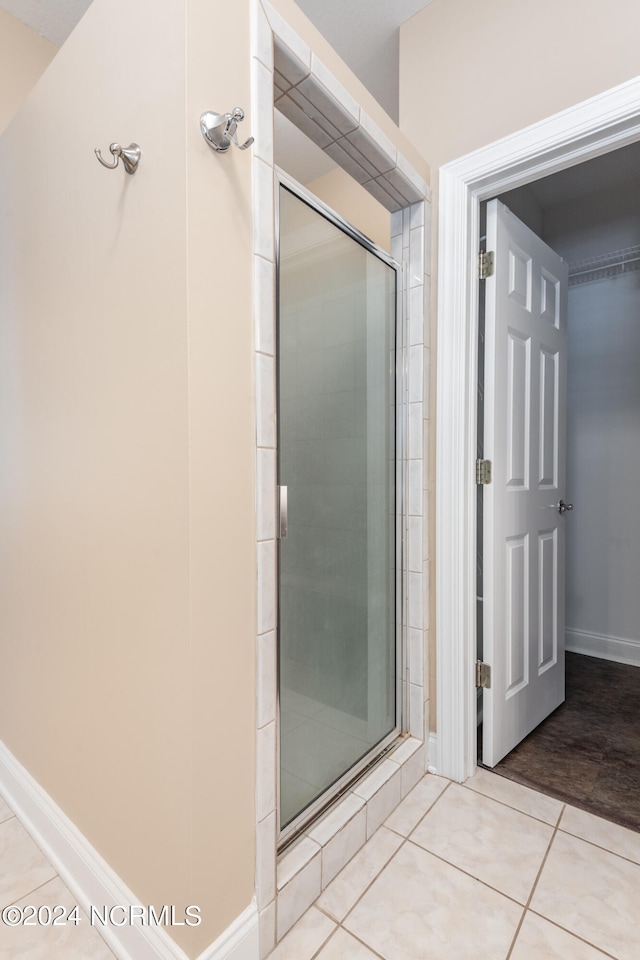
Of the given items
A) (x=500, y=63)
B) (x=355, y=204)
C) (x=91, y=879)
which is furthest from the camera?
(x=355, y=204)

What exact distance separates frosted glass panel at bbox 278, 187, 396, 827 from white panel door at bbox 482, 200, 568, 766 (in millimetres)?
372

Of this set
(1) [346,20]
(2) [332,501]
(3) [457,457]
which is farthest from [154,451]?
(1) [346,20]

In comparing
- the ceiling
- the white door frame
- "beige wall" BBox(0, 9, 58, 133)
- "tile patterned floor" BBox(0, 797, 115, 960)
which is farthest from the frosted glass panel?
"beige wall" BBox(0, 9, 58, 133)

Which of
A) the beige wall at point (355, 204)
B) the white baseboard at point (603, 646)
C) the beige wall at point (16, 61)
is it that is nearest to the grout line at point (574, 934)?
the white baseboard at point (603, 646)

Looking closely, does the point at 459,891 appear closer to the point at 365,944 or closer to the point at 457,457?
the point at 365,944

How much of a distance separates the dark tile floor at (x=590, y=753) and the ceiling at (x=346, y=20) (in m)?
2.80

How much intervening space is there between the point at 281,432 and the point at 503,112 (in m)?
1.30

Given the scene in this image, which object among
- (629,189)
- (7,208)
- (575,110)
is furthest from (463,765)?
(629,189)

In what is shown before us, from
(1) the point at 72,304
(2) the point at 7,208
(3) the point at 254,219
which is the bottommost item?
(1) the point at 72,304

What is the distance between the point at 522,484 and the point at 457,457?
461 millimetres

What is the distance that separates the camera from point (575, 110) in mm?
1446

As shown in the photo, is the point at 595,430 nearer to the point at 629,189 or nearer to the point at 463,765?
the point at 629,189

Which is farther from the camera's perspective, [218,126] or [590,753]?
[590,753]

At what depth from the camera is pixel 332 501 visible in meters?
1.50
